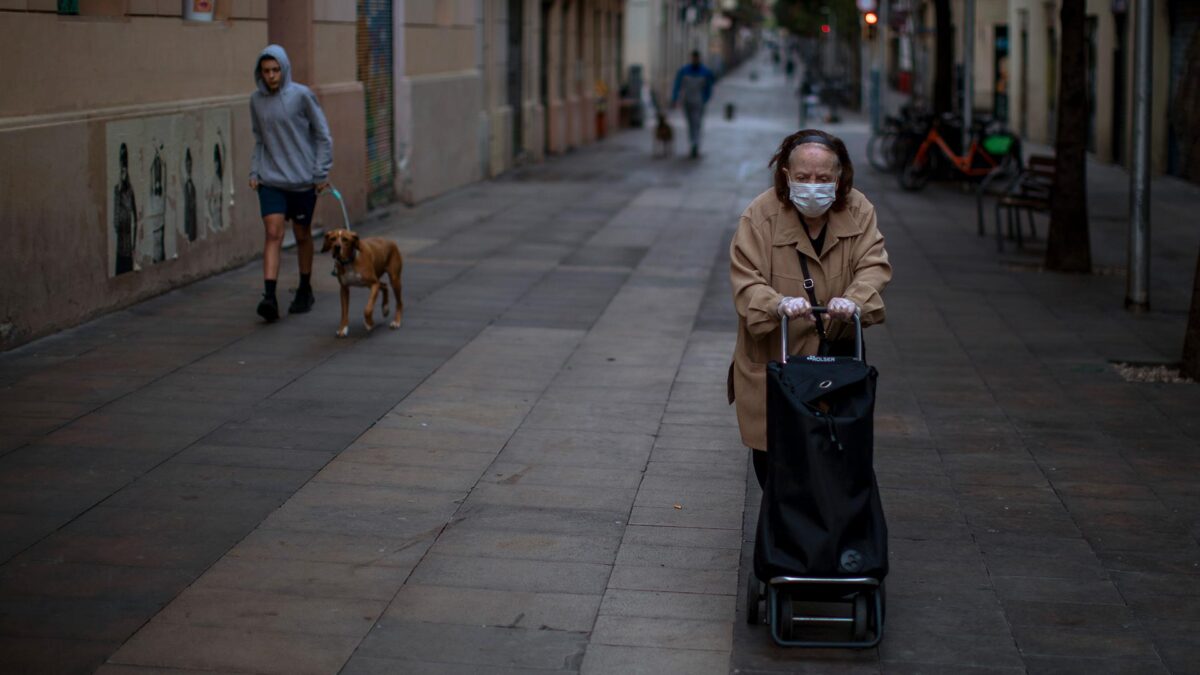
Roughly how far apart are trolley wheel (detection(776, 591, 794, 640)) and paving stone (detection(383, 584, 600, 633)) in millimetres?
630

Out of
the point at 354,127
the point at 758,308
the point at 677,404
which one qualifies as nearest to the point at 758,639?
the point at 758,308

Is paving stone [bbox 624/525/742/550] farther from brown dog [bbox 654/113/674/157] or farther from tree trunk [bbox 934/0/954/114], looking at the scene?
brown dog [bbox 654/113/674/157]

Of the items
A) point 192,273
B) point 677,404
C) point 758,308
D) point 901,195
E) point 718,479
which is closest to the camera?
point 758,308

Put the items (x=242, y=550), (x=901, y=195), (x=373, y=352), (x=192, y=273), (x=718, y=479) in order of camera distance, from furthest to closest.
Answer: (x=901, y=195) → (x=192, y=273) → (x=373, y=352) → (x=718, y=479) → (x=242, y=550)

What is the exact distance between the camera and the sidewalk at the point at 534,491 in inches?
200

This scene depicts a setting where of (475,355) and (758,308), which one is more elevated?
(758,308)

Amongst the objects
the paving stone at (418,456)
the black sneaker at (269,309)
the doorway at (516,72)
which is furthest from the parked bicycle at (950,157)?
the paving stone at (418,456)

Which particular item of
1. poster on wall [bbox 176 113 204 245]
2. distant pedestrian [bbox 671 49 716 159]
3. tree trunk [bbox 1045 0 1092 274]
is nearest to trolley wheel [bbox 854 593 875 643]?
poster on wall [bbox 176 113 204 245]

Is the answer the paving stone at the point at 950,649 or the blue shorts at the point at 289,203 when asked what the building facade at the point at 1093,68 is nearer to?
the blue shorts at the point at 289,203

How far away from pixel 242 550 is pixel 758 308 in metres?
2.16

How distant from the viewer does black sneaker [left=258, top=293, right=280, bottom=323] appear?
420 inches

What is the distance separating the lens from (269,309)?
1068cm

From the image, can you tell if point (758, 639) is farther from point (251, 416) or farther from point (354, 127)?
point (354, 127)

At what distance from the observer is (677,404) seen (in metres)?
8.72
